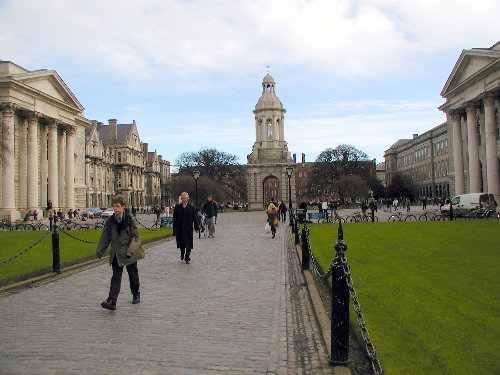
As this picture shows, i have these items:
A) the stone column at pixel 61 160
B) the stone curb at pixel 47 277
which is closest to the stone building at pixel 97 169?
the stone column at pixel 61 160

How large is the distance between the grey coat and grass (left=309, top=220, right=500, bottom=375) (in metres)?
3.90

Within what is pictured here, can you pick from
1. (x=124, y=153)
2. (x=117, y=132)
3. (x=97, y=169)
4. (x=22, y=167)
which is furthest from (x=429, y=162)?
(x=22, y=167)

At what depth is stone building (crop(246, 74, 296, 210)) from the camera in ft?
302

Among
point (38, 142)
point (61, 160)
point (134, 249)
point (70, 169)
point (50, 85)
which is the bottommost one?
point (134, 249)

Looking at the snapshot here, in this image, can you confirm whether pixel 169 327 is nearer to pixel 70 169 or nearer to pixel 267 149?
pixel 70 169

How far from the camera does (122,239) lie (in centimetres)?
887

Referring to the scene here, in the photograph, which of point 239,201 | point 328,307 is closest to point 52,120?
point 328,307

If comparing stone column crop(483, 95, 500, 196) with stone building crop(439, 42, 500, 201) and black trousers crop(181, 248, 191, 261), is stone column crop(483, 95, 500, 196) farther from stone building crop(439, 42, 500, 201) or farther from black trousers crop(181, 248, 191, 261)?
black trousers crop(181, 248, 191, 261)

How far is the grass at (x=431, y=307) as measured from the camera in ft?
17.8

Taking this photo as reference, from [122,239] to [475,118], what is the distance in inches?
1882

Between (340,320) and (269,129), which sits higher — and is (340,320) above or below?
below

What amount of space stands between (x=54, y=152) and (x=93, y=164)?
136 ft

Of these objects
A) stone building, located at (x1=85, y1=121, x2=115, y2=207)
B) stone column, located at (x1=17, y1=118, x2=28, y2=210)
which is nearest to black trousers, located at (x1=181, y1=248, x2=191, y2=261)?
stone column, located at (x1=17, y1=118, x2=28, y2=210)

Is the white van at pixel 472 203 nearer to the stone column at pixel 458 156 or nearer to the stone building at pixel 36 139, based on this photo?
the stone column at pixel 458 156
